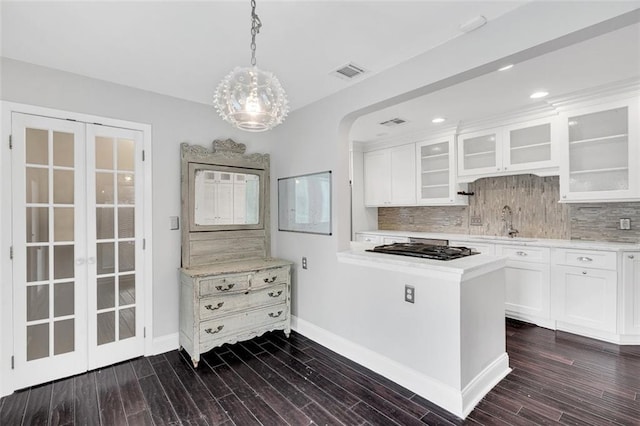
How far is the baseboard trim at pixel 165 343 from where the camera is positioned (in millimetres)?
3008

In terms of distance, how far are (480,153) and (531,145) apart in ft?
2.02

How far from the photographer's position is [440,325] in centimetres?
221

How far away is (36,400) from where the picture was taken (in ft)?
7.49

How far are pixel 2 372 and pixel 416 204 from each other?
5.02 m

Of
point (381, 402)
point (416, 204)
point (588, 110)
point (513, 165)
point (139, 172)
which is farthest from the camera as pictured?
point (416, 204)

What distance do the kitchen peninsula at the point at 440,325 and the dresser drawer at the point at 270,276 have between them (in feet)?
3.38

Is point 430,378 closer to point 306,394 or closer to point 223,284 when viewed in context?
point 306,394

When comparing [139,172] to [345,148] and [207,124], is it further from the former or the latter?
[345,148]

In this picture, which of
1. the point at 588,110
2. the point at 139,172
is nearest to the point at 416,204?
the point at 588,110

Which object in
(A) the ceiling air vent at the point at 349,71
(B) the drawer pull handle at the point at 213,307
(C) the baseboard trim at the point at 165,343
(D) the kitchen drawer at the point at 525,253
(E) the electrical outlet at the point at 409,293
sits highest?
(A) the ceiling air vent at the point at 349,71

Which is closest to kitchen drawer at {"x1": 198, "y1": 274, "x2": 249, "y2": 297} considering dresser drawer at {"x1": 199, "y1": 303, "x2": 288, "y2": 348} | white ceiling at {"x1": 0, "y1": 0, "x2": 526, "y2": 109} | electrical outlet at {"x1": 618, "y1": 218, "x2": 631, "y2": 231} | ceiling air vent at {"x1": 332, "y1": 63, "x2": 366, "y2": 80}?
Answer: dresser drawer at {"x1": 199, "y1": 303, "x2": 288, "y2": 348}

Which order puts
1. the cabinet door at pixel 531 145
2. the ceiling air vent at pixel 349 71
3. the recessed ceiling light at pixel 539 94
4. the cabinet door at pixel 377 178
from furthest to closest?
the cabinet door at pixel 377 178 → the cabinet door at pixel 531 145 → the recessed ceiling light at pixel 539 94 → the ceiling air vent at pixel 349 71

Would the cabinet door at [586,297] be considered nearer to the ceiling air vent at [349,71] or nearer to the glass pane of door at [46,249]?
the ceiling air vent at [349,71]

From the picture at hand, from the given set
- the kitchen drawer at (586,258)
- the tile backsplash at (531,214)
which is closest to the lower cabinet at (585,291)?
the kitchen drawer at (586,258)
